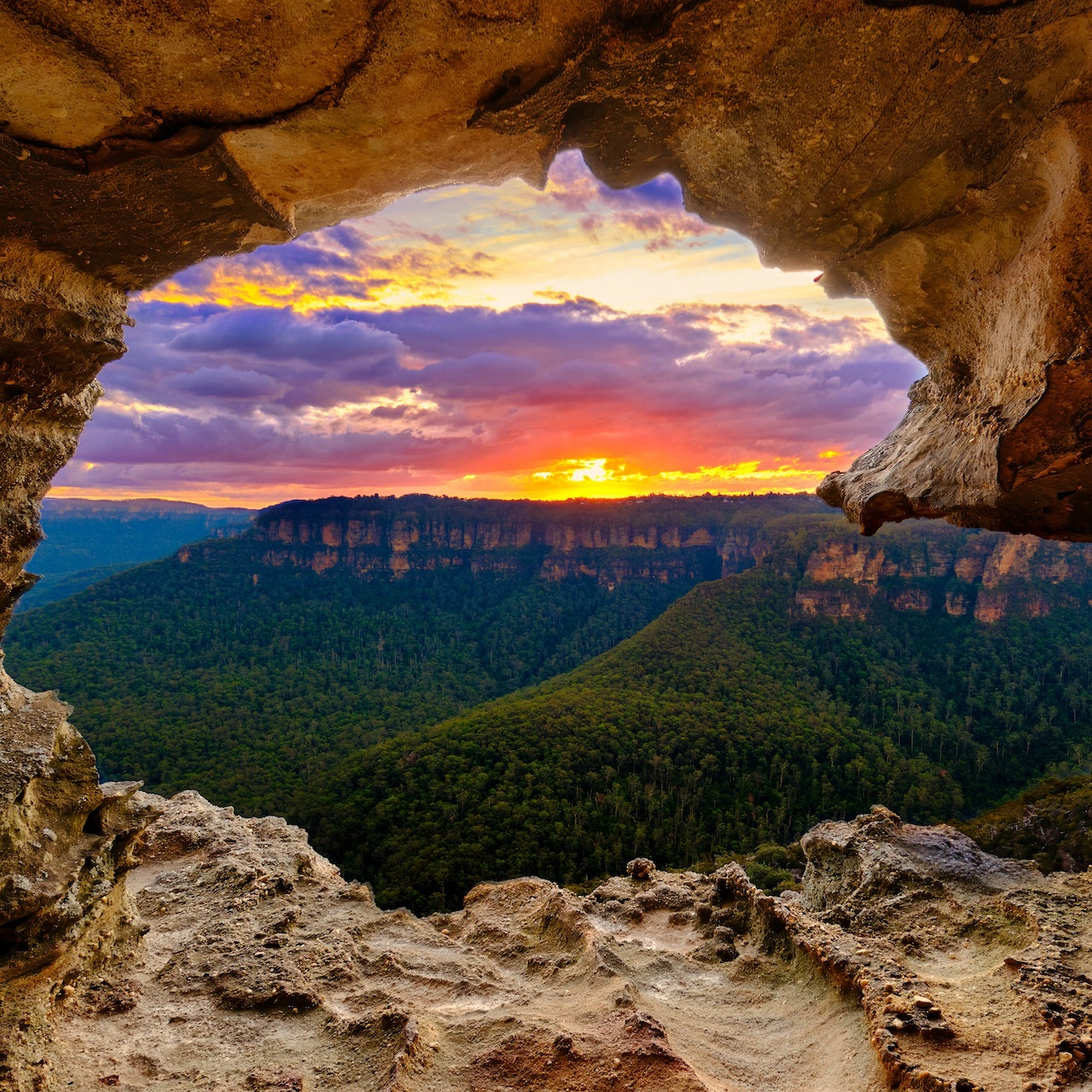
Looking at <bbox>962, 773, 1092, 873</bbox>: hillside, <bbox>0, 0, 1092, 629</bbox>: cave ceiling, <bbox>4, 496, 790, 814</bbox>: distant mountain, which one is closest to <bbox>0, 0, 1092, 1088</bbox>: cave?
<bbox>0, 0, 1092, 629</bbox>: cave ceiling

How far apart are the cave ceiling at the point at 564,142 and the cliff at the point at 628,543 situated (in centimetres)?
6934

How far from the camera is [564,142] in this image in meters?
5.58

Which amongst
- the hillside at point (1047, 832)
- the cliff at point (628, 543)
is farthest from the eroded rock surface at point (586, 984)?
the cliff at point (628, 543)

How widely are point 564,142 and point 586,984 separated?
836cm

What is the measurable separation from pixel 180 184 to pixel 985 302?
7614mm

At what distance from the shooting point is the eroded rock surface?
4.65 meters

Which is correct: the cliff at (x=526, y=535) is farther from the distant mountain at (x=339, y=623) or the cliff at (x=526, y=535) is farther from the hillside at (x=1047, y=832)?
the hillside at (x=1047, y=832)

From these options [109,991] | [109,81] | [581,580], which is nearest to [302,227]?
[109,81]

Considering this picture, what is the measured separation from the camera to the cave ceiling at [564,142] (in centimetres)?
367

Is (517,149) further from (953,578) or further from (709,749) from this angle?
(953,578)

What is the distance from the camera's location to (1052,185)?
198 inches

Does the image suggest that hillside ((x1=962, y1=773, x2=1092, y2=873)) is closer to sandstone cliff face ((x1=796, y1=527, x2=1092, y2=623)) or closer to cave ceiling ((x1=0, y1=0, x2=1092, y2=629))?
cave ceiling ((x1=0, y1=0, x2=1092, y2=629))

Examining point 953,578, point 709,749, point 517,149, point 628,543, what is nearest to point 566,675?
point 709,749

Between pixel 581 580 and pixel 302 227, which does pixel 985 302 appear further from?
pixel 581 580
